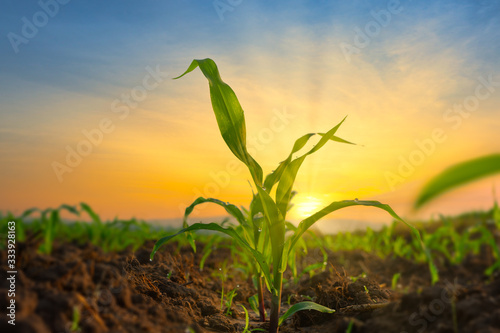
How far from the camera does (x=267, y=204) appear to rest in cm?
213

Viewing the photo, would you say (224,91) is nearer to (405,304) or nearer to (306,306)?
(306,306)

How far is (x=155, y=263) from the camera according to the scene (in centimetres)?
306

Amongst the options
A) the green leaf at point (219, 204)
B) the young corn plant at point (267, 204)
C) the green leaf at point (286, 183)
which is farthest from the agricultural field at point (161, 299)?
the green leaf at point (286, 183)

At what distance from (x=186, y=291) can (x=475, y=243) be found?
3593 mm

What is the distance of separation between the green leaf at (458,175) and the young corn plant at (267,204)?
39.2 inches

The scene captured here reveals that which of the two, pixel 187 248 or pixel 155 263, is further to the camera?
pixel 187 248

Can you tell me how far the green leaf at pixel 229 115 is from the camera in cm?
232

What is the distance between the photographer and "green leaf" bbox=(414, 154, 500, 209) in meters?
0.84

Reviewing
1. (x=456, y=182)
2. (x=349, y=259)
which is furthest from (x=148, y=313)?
(x=349, y=259)

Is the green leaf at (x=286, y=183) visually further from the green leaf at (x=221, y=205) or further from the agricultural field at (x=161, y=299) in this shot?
the agricultural field at (x=161, y=299)

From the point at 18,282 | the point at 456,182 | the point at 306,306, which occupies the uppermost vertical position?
the point at 456,182

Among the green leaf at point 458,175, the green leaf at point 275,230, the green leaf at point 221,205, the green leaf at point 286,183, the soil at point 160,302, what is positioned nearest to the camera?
the green leaf at point 458,175

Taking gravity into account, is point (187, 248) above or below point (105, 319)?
above

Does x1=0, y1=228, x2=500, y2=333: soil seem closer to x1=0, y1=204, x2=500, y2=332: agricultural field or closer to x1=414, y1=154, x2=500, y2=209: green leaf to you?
x1=0, y1=204, x2=500, y2=332: agricultural field
